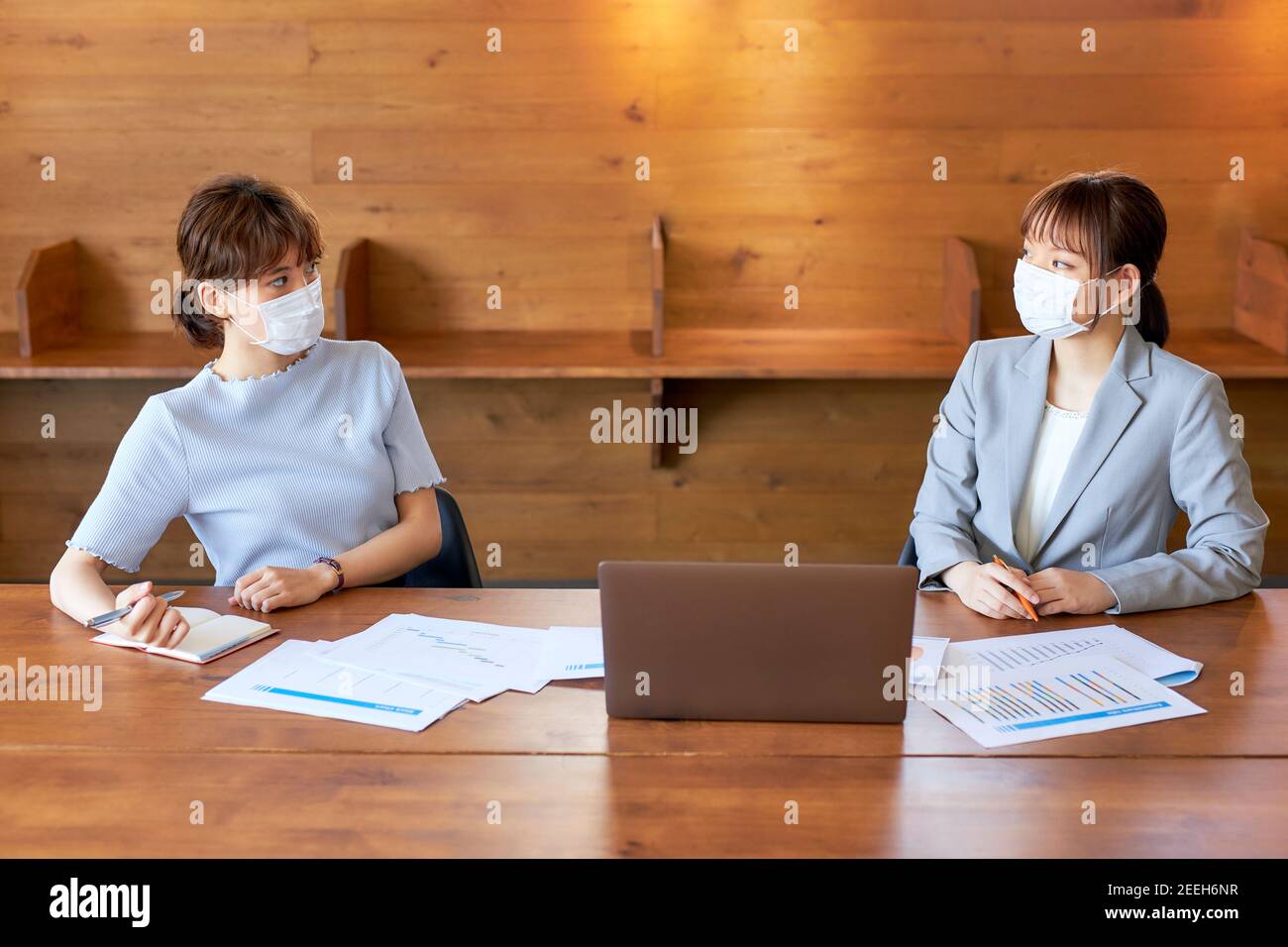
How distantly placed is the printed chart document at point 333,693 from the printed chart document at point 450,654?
0.03 metres

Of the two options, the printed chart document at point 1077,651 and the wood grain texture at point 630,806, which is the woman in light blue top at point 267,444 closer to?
the wood grain texture at point 630,806

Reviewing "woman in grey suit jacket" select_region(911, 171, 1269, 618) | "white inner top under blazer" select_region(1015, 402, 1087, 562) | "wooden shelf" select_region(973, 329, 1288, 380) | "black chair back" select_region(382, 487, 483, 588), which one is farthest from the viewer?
"wooden shelf" select_region(973, 329, 1288, 380)

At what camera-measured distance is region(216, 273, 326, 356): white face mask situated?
1.91 metres

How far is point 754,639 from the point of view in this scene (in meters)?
1.36

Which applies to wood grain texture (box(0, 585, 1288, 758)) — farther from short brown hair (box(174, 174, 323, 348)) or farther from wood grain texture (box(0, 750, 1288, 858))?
short brown hair (box(174, 174, 323, 348))

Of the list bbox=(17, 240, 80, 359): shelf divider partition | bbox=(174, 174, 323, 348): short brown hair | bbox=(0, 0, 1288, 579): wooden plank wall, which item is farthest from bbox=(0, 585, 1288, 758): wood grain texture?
bbox=(0, 0, 1288, 579): wooden plank wall

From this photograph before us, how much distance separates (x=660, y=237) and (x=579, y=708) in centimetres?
212

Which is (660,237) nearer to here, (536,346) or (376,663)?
(536,346)

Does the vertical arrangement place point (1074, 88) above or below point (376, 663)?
above

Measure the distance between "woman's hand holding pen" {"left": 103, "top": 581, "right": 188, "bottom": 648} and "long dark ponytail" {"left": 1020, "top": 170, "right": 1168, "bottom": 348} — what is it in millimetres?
1450

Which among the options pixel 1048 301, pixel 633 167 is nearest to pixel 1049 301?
pixel 1048 301

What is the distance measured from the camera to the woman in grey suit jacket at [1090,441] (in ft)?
6.07
